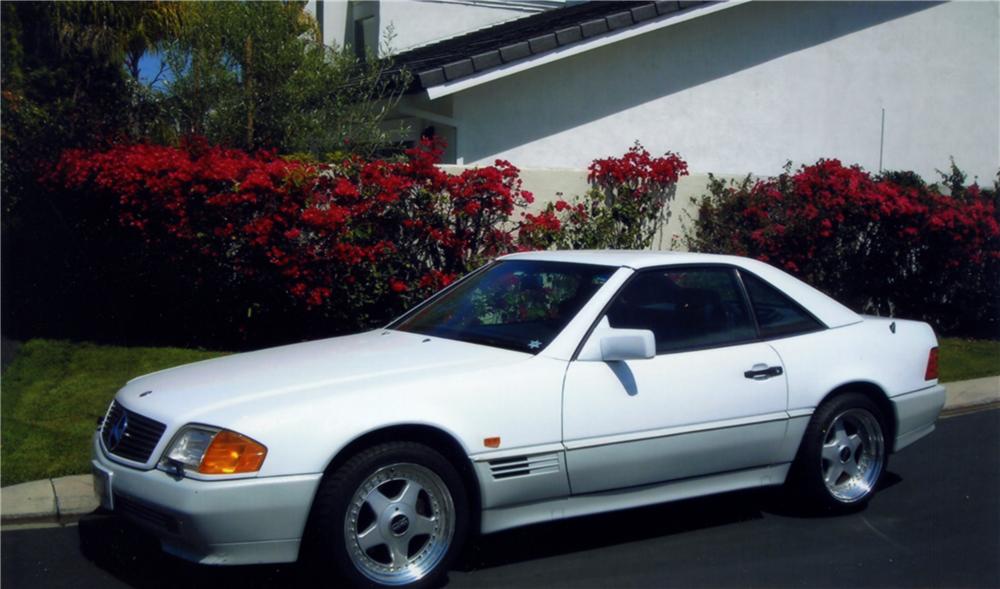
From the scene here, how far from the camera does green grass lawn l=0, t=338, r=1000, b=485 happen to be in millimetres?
7195

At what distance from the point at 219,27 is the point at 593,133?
17.2ft

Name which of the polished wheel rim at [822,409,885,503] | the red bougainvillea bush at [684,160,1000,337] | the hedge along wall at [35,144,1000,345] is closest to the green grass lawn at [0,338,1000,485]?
the hedge along wall at [35,144,1000,345]

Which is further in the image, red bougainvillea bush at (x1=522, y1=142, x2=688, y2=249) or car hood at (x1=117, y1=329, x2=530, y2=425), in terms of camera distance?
red bougainvillea bush at (x1=522, y1=142, x2=688, y2=249)

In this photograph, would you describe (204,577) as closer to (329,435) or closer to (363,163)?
(329,435)

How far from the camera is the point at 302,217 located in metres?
9.82

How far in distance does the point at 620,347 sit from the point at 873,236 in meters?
8.67

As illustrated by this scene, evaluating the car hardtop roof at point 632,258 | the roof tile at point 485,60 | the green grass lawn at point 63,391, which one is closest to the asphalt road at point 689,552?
the green grass lawn at point 63,391

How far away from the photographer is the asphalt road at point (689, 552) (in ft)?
17.7

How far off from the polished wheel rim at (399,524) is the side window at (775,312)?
234cm

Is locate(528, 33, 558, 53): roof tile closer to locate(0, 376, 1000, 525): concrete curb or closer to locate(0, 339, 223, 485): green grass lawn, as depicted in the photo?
locate(0, 339, 223, 485): green grass lawn

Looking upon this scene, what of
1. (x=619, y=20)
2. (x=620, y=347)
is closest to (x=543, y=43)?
(x=619, y=20)

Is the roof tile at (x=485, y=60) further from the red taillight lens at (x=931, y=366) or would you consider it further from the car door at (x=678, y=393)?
Result: the red taillight lens at (x=931, y=366)

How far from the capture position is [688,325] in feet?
20.0

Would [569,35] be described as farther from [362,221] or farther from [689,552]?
[689,552]
